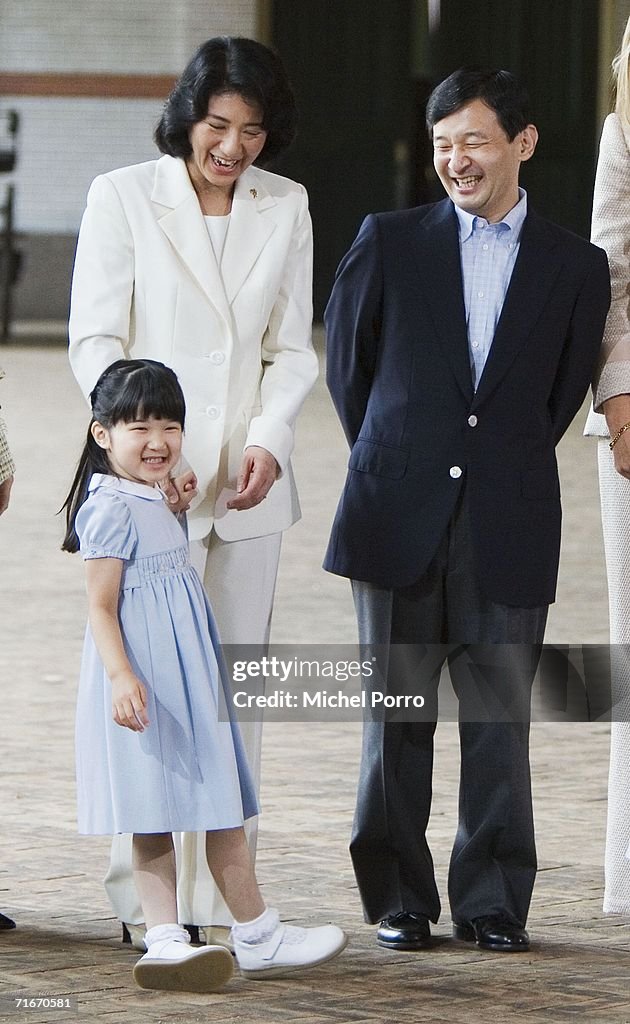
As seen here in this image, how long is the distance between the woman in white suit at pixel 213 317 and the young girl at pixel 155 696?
0.23 m

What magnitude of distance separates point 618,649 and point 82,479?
128 centimetres

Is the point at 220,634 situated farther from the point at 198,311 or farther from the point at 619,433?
the point at 619,433

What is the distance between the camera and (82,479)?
12.1 feet

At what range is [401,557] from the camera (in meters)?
3.81

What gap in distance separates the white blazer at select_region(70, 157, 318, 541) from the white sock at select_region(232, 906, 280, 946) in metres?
0.77

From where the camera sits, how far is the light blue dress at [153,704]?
3492 millimetres

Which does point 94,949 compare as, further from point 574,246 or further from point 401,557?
point 574,246

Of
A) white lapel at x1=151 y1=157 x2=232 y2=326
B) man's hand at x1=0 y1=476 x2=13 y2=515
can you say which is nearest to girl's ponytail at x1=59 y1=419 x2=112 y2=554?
man's hand at x1=0 y1=476 x2=13 y2=515

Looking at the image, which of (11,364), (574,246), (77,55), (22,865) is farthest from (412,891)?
(77,55)

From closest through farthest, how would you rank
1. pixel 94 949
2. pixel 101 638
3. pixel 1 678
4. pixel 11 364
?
pixel 101 638 < pixel 94 949 < pixel 1 678 < pixel 11 364

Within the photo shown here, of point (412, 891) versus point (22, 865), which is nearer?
point (412, 891)

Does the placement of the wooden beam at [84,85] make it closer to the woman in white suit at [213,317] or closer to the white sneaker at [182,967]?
the woman in white suit at [213,317]

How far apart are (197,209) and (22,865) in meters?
1.65

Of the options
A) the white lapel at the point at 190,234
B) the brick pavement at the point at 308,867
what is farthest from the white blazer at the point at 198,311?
the brick pavement at the point at 308,867
